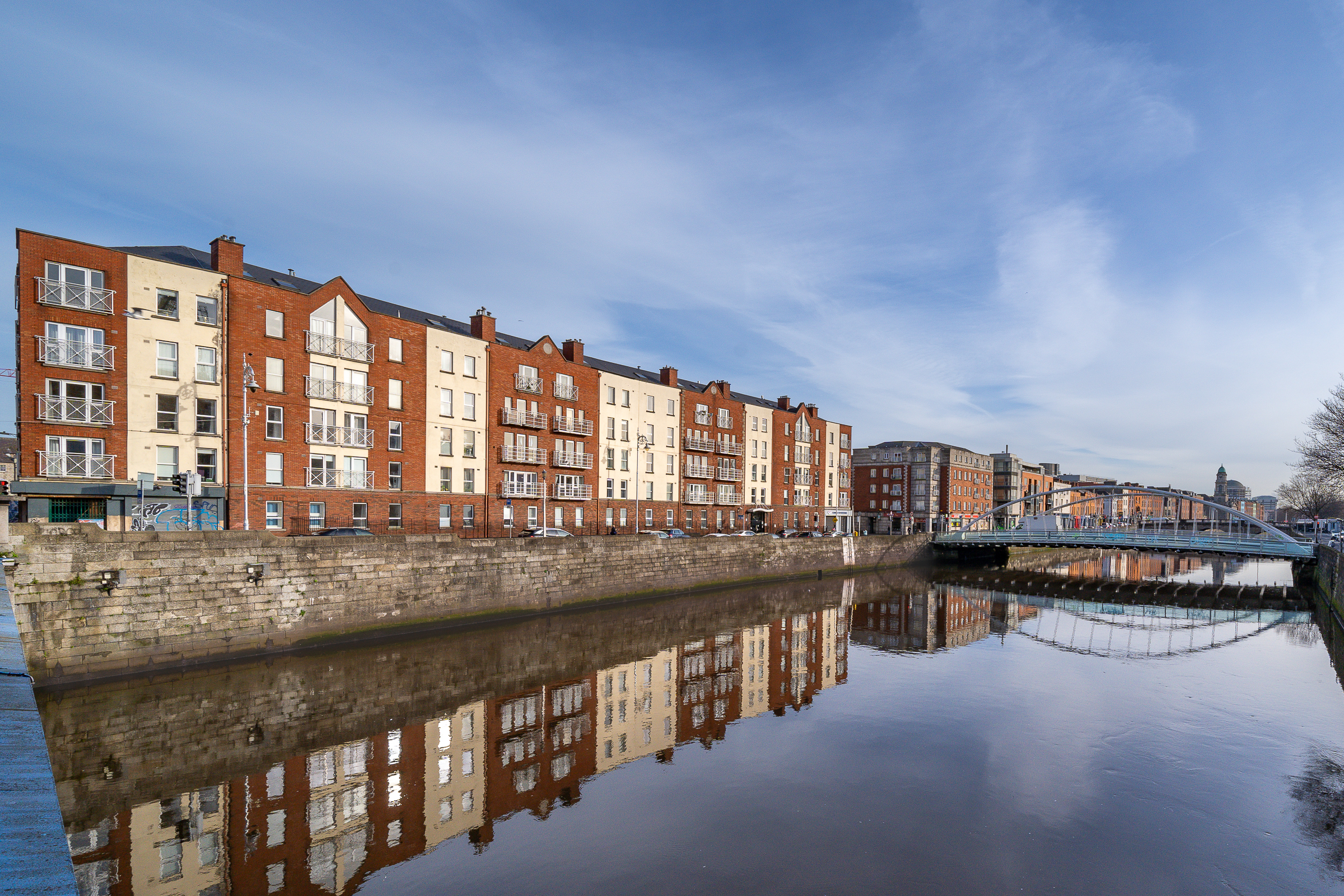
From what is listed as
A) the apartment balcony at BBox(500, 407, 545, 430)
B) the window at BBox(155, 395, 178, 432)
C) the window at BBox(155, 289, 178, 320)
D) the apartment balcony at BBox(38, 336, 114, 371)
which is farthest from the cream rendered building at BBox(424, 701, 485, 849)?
the apartment balcony at BBox(500, 407, 545, 430)

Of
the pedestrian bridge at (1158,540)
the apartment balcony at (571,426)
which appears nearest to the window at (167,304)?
the apartment balcony at (571,426)

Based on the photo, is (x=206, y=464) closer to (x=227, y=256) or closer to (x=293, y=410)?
(x=293, y=410)

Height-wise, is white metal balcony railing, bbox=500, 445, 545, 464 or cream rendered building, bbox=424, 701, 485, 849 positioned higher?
white metal balcony railing, bbox=500, 445, 545, 464

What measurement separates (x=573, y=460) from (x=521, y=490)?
4880mm

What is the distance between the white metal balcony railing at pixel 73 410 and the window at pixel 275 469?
651 centimetres

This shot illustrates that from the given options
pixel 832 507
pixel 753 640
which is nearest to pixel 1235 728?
pixel 753 640

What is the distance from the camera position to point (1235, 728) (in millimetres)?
18984

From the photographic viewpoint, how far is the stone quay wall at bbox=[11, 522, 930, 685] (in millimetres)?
20203

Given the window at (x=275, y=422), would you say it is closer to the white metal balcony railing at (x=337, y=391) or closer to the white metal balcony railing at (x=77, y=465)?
the white metal balcony railing at (x=337, y=391)

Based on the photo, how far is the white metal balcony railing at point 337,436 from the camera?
117ft

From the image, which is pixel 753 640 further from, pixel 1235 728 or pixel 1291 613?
pixel 1291 613

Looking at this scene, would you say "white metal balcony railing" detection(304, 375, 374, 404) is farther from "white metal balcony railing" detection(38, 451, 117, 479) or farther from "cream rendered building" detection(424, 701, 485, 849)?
"cream rendered building" detection(424, 701, 485, 849)

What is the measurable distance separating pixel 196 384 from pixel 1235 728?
41.9 metres

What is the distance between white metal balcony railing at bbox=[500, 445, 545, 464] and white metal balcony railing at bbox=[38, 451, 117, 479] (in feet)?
66.8
